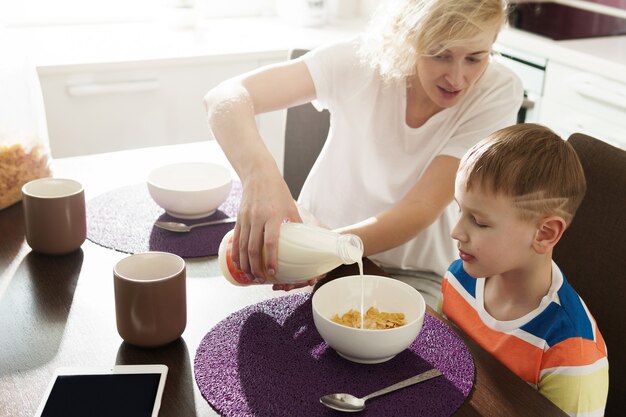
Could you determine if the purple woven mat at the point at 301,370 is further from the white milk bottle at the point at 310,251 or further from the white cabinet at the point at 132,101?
the white cabinet at the point at 132,101

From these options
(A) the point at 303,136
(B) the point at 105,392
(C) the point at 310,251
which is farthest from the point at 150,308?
(A) the point at 303,136

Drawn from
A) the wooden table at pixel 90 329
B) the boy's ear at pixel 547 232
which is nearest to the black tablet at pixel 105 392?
the wooden table at pixel 90 329

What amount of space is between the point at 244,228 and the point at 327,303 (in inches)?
6.5

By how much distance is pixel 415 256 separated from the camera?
1.69m

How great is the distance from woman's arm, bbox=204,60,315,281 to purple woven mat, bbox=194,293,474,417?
91 millimetres

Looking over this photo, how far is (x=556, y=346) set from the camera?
1.12 meters

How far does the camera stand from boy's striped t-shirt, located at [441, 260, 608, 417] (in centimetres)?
107

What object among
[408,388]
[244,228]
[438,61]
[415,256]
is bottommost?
[415,256]

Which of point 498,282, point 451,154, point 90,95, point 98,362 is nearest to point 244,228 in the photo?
point 98,362

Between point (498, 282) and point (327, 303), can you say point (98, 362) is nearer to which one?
point (327, 303)

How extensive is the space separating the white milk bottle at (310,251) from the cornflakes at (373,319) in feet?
0.25

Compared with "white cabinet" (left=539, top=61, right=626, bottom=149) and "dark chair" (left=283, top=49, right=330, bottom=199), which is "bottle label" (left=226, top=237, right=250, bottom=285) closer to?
"dark chair" (left=283, top=49, right=330, bottom=199)

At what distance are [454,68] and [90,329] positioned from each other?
0.82 m

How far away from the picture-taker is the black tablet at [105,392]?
910mm
